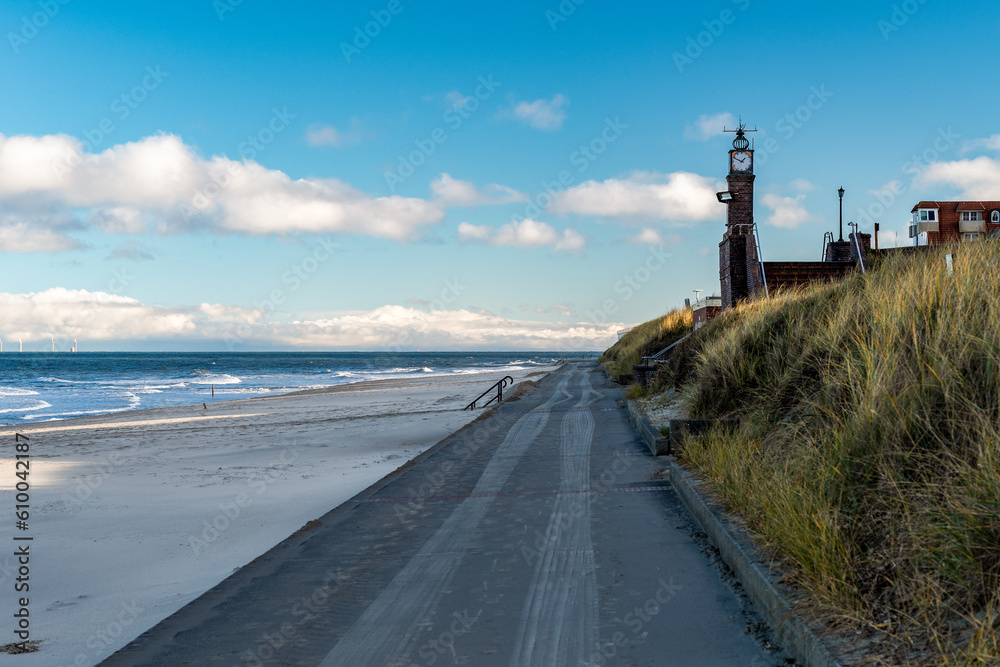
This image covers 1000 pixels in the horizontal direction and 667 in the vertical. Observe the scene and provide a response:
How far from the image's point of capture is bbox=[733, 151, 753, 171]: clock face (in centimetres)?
1953

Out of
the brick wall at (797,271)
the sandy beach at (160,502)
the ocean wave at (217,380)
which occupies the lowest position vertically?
the ocean wave at (217,380)

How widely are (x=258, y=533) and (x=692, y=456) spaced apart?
4.97 meters

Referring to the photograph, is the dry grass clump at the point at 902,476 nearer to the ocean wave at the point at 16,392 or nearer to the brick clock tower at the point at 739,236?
the brick clock tower at the point at 739,236

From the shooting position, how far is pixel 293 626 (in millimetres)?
4262

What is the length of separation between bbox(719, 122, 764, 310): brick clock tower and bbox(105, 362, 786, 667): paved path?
1209 cm

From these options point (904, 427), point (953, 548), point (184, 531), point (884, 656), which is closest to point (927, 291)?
point (904, 427)

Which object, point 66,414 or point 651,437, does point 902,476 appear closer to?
point 651,437

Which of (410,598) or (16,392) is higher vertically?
(410,598)

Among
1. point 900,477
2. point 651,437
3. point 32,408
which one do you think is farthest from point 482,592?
point 32,408

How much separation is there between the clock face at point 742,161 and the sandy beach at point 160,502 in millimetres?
10652

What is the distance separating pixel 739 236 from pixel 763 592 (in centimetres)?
1621

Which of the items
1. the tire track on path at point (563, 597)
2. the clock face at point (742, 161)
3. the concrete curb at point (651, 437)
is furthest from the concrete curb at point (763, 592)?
the clock face at point (742, 161)

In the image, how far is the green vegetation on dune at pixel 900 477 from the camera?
2.99 metres

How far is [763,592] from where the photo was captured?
13.3ft
